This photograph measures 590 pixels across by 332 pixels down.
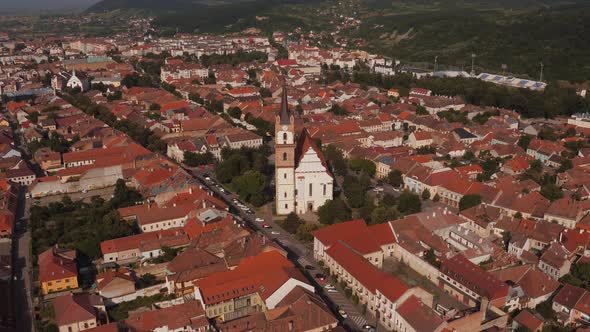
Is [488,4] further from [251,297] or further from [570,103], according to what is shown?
[251,297]

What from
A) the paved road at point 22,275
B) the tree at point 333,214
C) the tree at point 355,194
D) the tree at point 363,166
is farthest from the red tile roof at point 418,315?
the tree at point 363,166

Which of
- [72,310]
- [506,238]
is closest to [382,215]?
[506,238]

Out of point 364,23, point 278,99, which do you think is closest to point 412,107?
point 278,99

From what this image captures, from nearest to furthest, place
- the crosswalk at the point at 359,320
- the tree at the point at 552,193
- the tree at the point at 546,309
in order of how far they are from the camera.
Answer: the crosswalk at the point at 359,320 < the tree at the point at 546,309 < the tree at the point at 552,193

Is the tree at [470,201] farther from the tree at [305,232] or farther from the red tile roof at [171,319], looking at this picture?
the red tile roof at [171,319]

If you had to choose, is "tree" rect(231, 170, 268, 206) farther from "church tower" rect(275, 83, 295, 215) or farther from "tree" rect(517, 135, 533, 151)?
"tree" rect(517, 135, 533, 151)

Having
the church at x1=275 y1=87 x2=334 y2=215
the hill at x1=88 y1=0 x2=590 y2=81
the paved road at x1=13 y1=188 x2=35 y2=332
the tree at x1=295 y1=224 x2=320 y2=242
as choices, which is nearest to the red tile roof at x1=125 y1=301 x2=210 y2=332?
the paved road at x1=13 y1=188 x2=35 y2=332

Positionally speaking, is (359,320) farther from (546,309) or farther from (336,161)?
(336,161)
